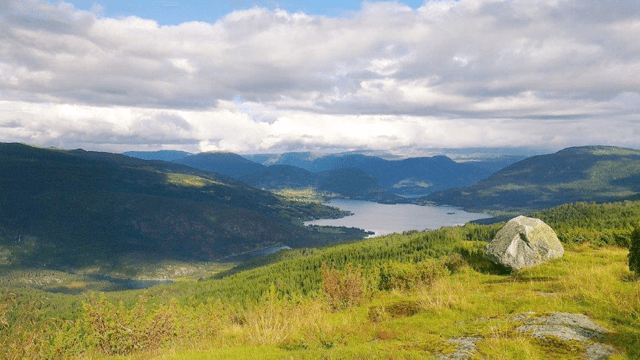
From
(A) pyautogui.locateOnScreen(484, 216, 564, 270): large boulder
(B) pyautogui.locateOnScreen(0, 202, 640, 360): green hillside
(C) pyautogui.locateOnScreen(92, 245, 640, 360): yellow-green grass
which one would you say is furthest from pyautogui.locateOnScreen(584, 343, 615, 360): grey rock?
(A) pyautogui.locateOnScreen(484, 216, 564, 270): large boulder

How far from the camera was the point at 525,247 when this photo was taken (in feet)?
87.4

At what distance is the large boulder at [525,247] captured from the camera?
26359mm

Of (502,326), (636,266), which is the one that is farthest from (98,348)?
(636,266)

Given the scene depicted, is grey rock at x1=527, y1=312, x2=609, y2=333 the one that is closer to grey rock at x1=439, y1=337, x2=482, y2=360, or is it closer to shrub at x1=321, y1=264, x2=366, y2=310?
grey rock at x1=439, y1=337, x2=482, y2=360

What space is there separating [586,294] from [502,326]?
491 centimetres

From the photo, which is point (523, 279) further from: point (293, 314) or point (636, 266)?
point (293, 314)

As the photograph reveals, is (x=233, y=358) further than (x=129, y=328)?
No

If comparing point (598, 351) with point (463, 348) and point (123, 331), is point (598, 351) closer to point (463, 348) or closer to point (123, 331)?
point (463, 348)

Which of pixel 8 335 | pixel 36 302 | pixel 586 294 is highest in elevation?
pixel 586 294

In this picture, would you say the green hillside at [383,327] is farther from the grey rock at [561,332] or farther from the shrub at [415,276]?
the shrub at [415,276]

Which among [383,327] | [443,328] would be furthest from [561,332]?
[383,327]

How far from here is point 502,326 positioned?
469 inches

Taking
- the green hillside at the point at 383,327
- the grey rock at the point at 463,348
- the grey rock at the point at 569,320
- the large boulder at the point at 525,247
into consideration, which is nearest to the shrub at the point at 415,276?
the green hillside at the point at 383,327

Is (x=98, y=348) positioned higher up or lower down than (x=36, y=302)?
lower down
